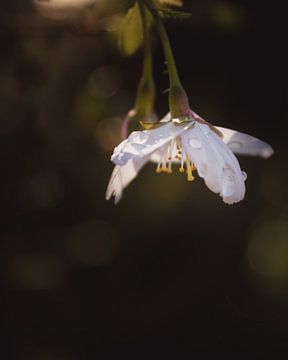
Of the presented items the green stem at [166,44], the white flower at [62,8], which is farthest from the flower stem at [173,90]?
the white flower at [62,8]

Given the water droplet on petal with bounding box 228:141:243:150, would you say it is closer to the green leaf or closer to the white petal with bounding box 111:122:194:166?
the white petal with bounding box 111:122:194:166

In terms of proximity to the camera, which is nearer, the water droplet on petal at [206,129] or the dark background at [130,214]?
the water droplet on petal at [206,129]

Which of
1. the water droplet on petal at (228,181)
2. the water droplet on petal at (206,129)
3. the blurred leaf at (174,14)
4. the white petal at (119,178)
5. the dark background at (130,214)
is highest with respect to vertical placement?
the blurred leaf at (174,14)

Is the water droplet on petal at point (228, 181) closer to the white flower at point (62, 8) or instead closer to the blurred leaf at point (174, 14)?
the blurred leaf at point (174, 14)

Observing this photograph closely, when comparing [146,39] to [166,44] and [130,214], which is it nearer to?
[166,44]

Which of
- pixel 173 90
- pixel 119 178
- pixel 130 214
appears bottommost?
pixel 130 214

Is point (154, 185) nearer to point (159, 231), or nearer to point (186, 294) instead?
point (159, 231)

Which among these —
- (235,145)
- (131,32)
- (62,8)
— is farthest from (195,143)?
(62,8)
